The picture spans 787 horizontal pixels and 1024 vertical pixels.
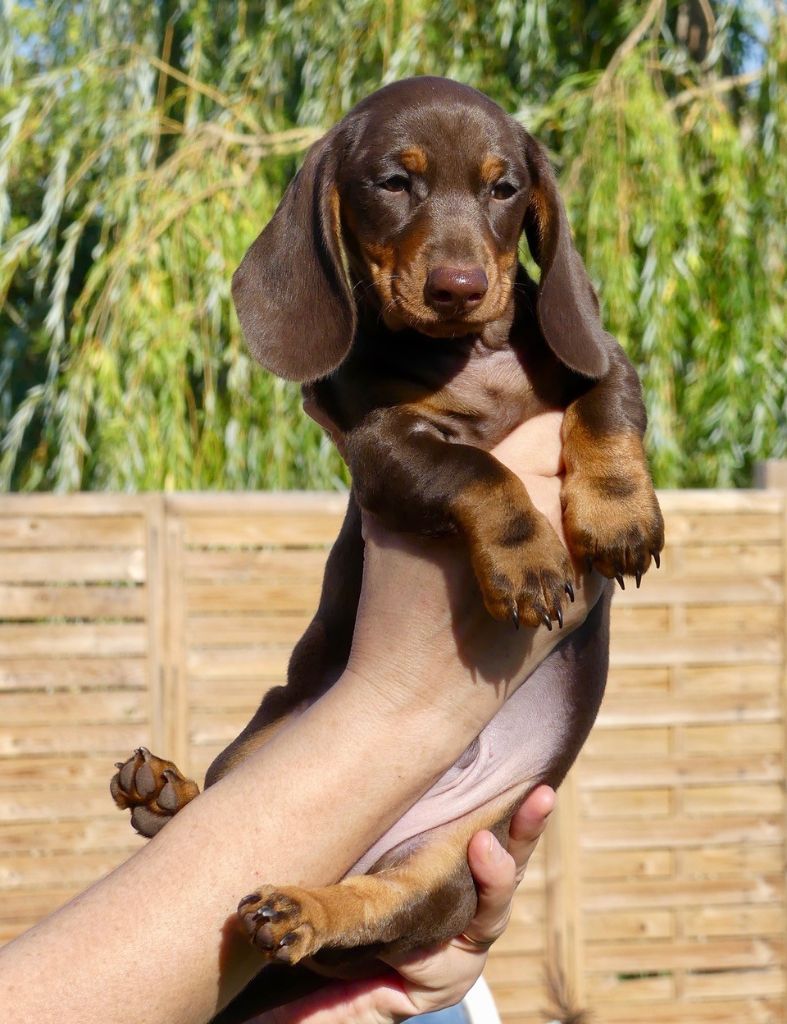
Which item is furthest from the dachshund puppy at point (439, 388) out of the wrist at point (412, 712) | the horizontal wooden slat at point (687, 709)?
the horizontal wooden slat at point (687, 709)

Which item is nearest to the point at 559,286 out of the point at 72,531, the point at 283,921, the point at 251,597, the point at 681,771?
the point at 283,921

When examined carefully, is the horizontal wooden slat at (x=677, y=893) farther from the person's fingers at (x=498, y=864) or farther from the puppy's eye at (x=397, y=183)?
the puppy's eye at (x=397, y=183)

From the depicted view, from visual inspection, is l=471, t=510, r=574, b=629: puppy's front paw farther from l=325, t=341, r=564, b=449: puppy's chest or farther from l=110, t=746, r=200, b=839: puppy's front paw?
l=110, t=746, r=200, b=839: puppy's front paw

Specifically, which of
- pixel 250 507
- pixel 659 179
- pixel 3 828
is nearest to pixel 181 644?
pixel 250 507

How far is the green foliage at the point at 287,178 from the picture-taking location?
5.87m

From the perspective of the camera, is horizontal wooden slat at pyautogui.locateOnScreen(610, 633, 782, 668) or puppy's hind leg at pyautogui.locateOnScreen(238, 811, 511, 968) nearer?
puppy's hind leg at pyautogui.locateOnScreen(238, 811, 511, 968)

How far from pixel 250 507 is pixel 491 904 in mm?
3493

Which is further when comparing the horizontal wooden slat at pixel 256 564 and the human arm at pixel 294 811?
the horizontal wooden slat at pixel 256 564

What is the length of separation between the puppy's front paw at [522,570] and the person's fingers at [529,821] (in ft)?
1.33

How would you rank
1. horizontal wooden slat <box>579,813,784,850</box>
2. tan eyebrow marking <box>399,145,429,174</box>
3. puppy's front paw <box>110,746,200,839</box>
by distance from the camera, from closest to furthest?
tan eyebrow marking <box>399,145,429,174</box> < puppy's front paw <box>110,746,200,839</box> < horizontal wooden slat <box>579,813,784,850</box>

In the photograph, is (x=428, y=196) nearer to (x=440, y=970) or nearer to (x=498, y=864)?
(x=498, y=864)

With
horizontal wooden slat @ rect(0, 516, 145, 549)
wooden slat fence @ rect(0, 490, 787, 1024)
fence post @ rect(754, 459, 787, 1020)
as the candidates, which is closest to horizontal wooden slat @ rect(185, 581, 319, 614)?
Answer: wooden slat fence @ rect(0, 490, 787, 1024)

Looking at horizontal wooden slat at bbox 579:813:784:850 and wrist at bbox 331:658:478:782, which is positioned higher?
wrist at bbox 331:658:478:782

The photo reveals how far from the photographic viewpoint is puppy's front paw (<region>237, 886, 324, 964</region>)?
6.21ft
